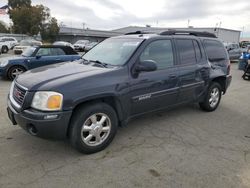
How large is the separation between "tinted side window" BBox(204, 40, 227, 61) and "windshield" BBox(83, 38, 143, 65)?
2.04 m

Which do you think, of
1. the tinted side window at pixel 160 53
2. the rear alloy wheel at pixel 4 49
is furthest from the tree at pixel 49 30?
the tinted side window at pixel 160 53

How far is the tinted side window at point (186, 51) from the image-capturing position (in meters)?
4.60

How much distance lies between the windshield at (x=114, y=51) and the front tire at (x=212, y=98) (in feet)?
7.76

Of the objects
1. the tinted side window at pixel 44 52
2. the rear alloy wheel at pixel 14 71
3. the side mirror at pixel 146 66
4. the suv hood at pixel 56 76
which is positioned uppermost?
the tinted side window at pixel 44 52

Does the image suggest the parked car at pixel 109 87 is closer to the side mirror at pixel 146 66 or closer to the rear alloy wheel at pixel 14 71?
the side mirror at pixel 146 66

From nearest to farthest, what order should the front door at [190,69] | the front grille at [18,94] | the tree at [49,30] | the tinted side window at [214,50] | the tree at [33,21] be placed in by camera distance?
the front grille at [18,94] < the front door at [190,69] < the tinted side window at [214,50] < the tree at [33,21] < the tree at [49,30]

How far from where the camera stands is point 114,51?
4238 millimetres

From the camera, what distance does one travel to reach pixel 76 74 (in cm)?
344

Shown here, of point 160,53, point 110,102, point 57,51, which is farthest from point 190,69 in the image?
point 57,51

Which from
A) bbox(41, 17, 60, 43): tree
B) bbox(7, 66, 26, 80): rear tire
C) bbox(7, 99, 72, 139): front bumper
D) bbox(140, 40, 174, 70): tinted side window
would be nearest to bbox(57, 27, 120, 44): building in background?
bbox(41, 17, 60, 43): tree

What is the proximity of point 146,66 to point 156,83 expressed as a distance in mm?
503

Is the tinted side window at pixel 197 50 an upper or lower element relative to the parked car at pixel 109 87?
upper

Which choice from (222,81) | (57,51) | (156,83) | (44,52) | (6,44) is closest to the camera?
(156,83)

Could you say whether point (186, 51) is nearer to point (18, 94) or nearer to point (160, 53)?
point (160, 53)
